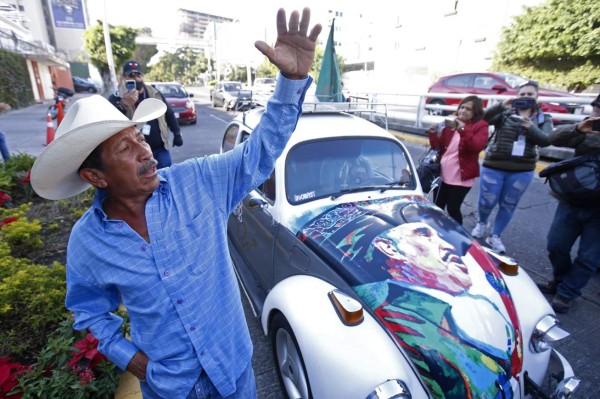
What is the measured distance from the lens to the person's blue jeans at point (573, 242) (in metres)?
2.92

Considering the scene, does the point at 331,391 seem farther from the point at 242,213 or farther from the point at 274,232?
the point at 242,213

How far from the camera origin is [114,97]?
418 centimetres

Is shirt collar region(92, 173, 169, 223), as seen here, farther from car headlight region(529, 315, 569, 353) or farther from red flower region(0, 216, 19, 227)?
red flower region(0, 216, 19, 227)

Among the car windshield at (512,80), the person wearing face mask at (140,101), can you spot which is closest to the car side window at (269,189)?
the person wearing face mask at (140,101)

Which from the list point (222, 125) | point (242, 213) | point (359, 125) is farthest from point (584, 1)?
point (242, 213)

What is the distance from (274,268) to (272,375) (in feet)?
2.60

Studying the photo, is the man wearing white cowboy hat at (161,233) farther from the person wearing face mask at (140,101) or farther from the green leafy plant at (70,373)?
the person wearing face mask at (140,101)

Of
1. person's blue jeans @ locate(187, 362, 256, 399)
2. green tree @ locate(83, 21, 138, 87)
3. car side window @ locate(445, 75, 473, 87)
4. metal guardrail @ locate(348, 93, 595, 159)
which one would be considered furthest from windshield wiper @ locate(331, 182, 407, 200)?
green tree @ locate(83, 21, 138, 87)

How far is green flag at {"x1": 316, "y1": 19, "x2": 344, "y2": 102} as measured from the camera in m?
4.01

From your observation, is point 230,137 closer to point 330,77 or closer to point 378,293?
point 330,77

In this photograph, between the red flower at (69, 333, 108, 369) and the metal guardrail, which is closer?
the red flower at (69, 333, 108, 369)

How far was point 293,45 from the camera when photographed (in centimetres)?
132

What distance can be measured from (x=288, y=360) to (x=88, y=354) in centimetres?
123

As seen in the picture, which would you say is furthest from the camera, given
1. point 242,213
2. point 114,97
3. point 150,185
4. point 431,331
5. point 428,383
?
point 114,97
